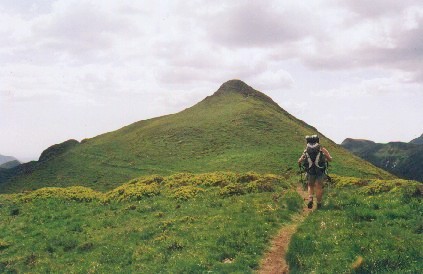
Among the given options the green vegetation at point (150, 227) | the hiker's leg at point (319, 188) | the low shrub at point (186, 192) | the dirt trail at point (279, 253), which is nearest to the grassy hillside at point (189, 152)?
the low shrub at point (186, 192)

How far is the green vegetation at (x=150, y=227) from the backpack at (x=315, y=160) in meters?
2.66

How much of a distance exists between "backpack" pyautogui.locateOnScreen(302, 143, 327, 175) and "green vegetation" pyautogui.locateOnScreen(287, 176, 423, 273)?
2.00 m

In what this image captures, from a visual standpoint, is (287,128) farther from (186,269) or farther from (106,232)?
(186,269)

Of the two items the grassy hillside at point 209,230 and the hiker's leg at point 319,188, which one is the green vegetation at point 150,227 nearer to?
the grassy hillside at point 209,230

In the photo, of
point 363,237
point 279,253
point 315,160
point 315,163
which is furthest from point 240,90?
point 363,237

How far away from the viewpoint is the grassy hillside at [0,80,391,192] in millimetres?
65188

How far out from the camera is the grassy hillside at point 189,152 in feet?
214

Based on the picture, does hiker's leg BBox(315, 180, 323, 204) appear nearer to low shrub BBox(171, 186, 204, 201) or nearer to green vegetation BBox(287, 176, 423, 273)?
green vegetation BBox(287, 176, 423, 273)

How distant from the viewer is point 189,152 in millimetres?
77000

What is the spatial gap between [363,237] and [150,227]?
1114 cm

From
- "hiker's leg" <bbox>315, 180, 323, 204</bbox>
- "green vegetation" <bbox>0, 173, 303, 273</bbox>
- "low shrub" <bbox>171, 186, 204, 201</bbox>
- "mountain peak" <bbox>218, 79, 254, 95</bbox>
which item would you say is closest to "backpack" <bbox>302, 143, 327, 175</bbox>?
"hiker's leg" <bbox>315, 180, 323, 204</bbox>

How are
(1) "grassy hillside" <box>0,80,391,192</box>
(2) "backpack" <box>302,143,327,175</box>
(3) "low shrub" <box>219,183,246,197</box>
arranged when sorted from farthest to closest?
(1) "grassy hillside" <box>0,80,391,192</box> → (3) "low shrub" <box>219,183,246,197</box> → (2) "backpack" <box>302,143,327,175</box>

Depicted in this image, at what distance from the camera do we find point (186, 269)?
14430 mm

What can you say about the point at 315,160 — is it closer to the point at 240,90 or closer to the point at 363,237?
the point at 363,237
